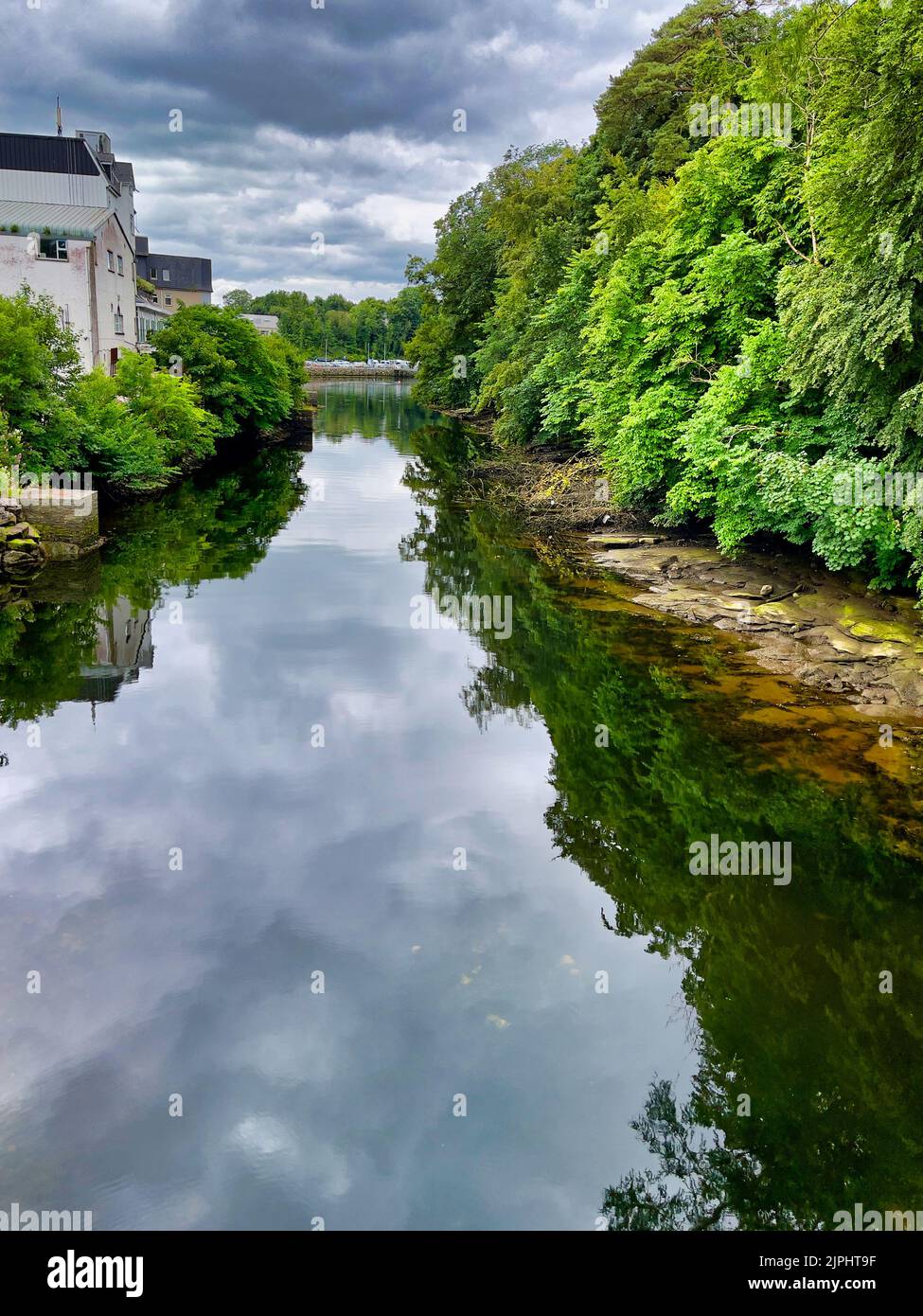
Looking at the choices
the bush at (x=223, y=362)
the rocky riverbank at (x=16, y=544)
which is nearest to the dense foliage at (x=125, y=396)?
the bush at (x=223, y=362)

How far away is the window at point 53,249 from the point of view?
131 feet

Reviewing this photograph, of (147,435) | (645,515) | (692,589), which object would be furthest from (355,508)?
(692,589)

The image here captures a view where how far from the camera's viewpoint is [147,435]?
2875 centimetres

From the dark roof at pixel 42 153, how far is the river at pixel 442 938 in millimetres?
37488

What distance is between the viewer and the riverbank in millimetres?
15195

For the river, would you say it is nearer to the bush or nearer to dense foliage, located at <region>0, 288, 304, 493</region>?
dense foliage, located at <region>0, 288, 304, 493</region>

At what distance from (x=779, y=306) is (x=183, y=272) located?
96.5 metres
